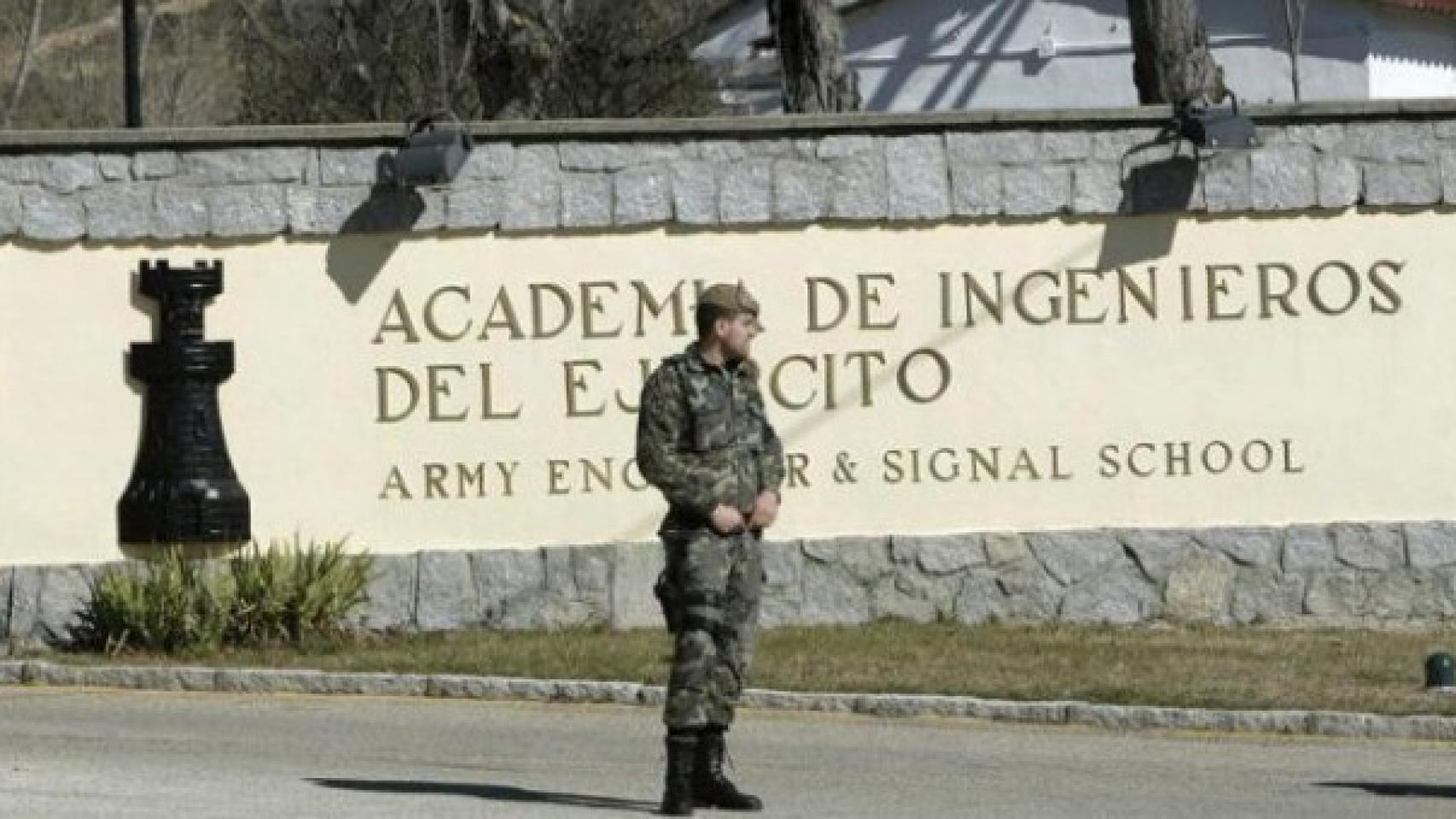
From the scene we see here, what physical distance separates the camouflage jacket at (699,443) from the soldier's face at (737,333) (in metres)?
0.09

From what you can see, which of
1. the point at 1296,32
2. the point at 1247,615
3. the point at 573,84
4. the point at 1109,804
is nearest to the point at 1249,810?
the point at 1109,804

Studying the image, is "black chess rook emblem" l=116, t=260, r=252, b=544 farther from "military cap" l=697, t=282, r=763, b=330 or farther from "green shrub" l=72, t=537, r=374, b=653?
"military cap" l=697, t=282, r=763, b=330

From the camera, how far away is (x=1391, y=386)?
20312 millimetres

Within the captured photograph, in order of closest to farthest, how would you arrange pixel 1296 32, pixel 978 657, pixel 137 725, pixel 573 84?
pixel 137 725
pixel 978 657
pixel 573 84
pixel 1296 32

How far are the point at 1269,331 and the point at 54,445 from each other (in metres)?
6.68

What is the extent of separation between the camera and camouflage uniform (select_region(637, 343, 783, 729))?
12.7 metres

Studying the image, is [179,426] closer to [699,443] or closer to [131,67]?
[699,443]

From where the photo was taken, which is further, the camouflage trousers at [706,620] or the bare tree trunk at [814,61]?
the bare tree trunk at [814,61]

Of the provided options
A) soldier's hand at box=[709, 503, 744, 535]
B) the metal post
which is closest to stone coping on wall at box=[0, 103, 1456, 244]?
soldier's hand at box=[709, 503, 744, 535]

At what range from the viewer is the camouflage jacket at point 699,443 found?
1277 centimetres

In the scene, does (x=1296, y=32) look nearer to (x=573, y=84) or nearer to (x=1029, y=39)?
→ (x=1029, y=39)

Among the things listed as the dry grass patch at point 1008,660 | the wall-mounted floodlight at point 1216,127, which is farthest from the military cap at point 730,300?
the wall-mounted floodlight at point 1216,127

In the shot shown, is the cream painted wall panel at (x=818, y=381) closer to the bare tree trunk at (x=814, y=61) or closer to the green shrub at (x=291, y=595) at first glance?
the green shrub at (x=291, y=595)

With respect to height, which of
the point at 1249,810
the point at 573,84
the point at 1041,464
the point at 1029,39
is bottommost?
the point at 1249,810
